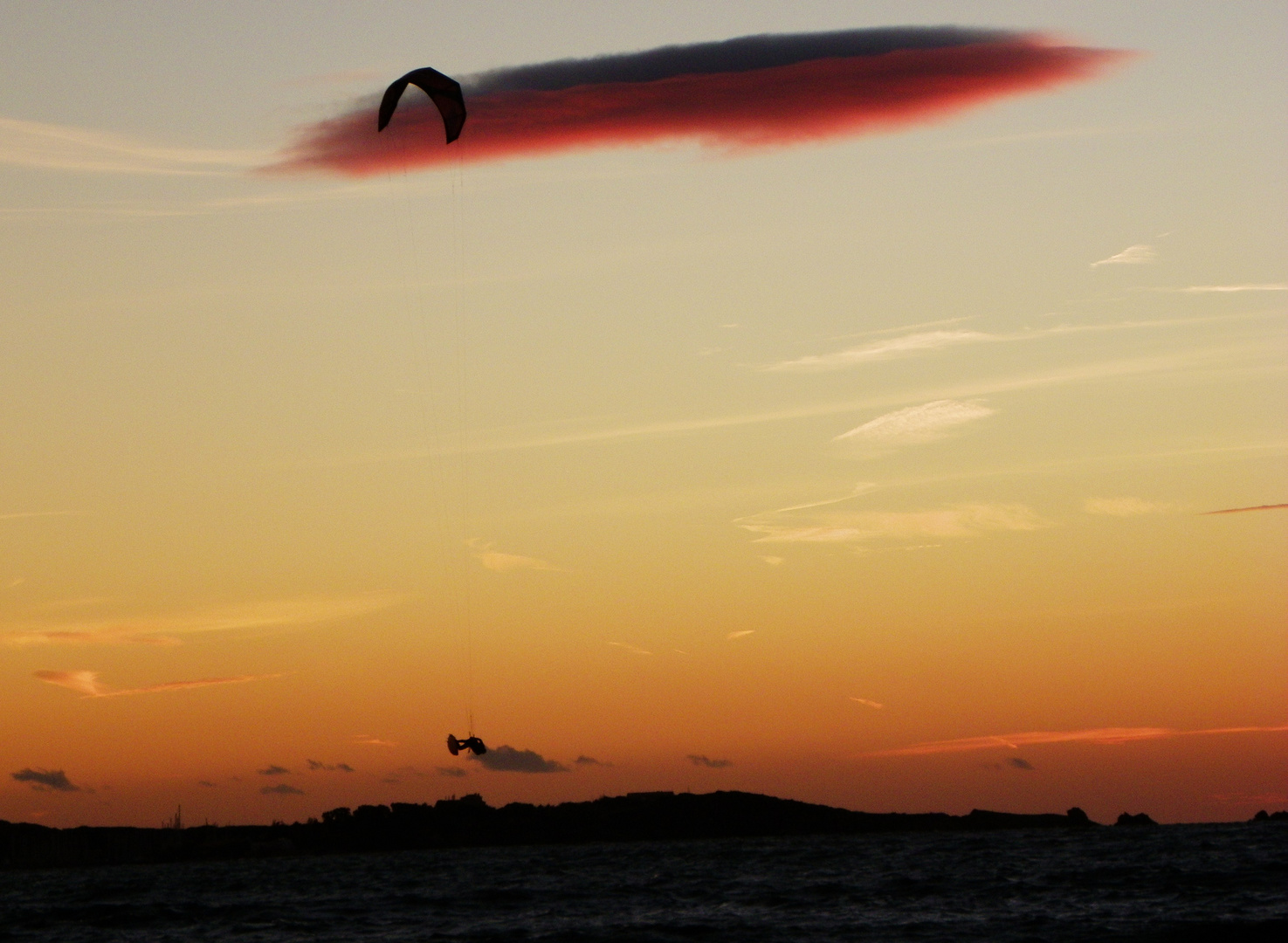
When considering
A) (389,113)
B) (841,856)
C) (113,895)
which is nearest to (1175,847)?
(841,856)

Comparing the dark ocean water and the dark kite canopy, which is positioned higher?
the dark kite canopy

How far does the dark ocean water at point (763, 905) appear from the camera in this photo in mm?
51500

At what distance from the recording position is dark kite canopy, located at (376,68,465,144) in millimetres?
38562

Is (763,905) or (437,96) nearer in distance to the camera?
(437,96)

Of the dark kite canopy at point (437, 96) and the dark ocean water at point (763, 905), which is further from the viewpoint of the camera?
the dark ocean water at point (763, 905)

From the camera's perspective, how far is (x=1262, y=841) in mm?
122812

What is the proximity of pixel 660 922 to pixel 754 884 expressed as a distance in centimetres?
2543

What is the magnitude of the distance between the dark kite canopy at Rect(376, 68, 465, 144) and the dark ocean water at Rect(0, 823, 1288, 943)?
28.1m

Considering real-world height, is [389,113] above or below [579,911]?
above

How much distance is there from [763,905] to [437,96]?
133 ft

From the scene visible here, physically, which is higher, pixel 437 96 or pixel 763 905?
pixel 437 96

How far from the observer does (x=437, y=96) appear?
39312 mm

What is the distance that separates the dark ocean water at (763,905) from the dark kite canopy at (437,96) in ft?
92.2

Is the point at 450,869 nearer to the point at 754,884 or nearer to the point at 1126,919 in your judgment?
the point at 754,884
